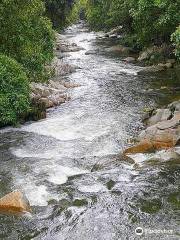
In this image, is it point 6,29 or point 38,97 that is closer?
point 6,29

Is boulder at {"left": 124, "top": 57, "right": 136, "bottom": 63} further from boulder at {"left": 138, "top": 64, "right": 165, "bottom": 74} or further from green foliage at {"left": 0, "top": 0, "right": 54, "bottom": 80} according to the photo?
green foliage at {"left": 0, "top": 0, "right": 54, "bottom": 80}

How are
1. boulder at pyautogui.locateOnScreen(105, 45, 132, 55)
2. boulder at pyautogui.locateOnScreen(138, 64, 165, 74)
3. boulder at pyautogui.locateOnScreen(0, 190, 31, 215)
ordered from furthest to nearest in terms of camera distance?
boulder at pyautogui.locateOnScreen(105, 45, 132, 55) < boulder at pyautogui.locateOnScreen(138, 64, 165, 74) < boulder at pyautogui.locateOnScreen(0, 190, 31, 215)

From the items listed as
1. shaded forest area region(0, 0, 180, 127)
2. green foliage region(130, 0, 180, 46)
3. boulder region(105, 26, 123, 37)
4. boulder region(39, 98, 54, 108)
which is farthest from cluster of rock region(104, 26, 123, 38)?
boulder region(39, 98, 54, 108)

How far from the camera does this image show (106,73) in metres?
28.8

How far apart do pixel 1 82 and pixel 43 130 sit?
8.67ft

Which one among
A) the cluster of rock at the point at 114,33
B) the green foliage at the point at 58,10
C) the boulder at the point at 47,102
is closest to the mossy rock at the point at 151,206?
the boulder at the point at 47,102

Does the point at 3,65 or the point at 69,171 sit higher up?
the point at 3,65

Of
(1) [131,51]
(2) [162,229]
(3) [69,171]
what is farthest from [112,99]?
(1) [131,51]

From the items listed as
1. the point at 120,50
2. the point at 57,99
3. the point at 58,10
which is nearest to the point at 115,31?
the point at 58,10

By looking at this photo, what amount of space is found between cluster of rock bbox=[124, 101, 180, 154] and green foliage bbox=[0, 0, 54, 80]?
6.87 m

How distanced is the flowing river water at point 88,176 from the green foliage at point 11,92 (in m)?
0.76

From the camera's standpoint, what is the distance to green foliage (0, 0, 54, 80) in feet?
Result: 65.1

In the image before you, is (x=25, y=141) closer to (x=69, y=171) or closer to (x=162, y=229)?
(x=69, y=171)

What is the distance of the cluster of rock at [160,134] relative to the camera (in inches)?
585
